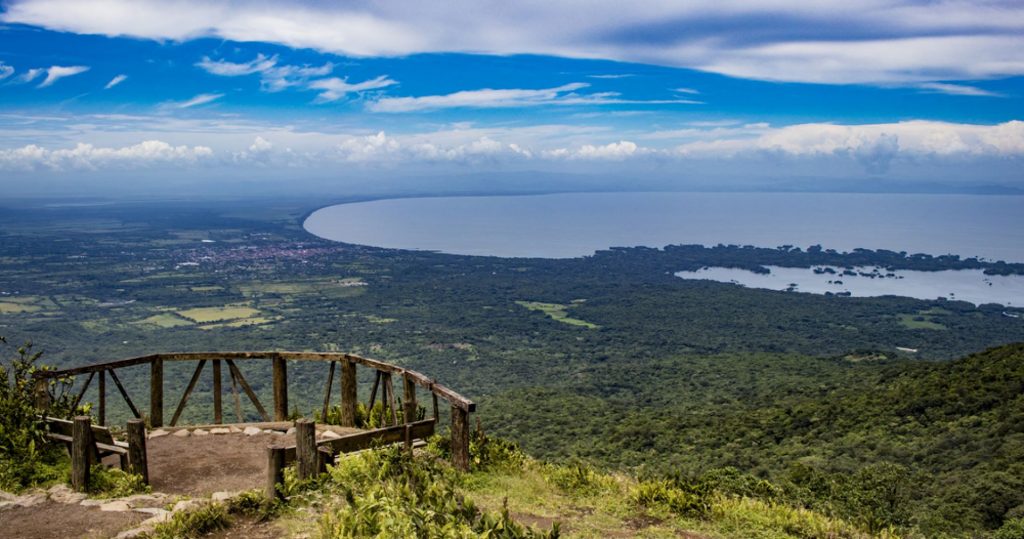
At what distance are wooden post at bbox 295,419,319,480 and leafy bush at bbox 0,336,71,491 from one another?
2779 mm

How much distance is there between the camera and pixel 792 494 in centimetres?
1247

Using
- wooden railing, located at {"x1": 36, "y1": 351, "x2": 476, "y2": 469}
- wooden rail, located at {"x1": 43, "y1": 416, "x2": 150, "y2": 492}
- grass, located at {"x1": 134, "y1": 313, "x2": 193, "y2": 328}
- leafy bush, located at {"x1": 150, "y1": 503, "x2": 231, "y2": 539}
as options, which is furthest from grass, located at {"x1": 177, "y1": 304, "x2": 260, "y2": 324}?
leafy bush, located at {"x1": 150, "y1": 503, "x2": 231, "y2": 539}

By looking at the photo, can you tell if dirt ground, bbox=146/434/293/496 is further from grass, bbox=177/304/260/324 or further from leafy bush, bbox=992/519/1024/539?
grass, bbox=177/304/260/324

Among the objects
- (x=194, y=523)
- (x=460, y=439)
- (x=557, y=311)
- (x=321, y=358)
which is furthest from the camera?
(x=557, y=311)

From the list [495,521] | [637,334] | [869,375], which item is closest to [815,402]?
[869,375]

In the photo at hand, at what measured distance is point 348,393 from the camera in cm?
978

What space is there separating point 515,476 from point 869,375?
120 ft

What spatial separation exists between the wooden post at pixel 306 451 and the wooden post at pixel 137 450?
163 cm

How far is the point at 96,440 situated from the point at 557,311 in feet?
274

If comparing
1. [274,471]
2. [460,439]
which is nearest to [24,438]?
[274,471]

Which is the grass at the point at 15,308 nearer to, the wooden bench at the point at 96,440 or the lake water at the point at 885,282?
the wooden bench at the point at 96,440

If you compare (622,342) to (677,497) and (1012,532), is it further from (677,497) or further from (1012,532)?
(677,497)

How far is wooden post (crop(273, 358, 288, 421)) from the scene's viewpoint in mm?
10008

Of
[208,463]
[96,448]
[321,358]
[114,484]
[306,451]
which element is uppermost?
[321,358]
